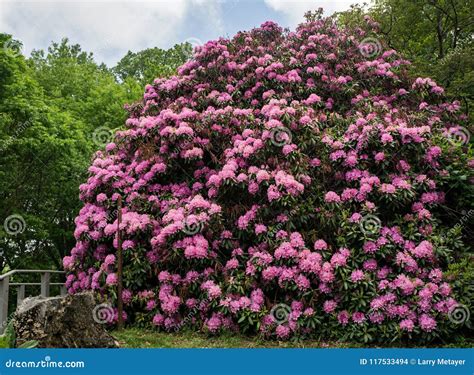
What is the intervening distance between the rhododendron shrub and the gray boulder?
2076 millimetres

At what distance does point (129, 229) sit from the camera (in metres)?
8.01

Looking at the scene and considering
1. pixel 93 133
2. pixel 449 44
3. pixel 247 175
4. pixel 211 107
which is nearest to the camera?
pixel 247 175

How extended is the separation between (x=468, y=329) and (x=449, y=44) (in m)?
10.5

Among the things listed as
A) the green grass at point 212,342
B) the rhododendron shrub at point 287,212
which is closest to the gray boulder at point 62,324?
the green grass at point 212,342

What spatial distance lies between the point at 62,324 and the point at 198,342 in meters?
2.18

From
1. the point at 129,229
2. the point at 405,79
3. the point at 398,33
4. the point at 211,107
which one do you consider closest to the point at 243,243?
the point at 129,229

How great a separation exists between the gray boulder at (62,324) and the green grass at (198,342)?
1071 millimetres

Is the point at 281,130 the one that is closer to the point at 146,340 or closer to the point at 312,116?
the point at 312,116

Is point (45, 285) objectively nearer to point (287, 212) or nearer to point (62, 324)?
point (62, 324)

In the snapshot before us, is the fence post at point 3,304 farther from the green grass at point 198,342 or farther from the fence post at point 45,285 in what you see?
the fence post at point 45,285

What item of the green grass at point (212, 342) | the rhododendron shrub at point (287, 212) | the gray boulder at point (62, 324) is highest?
the rhododendron shrub at point (287, 212)

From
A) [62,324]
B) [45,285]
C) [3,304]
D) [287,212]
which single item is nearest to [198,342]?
[62,324]

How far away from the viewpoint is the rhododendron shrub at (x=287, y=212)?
6812 mm

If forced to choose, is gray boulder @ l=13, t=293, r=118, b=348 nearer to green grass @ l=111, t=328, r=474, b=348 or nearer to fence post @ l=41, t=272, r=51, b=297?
green grass @ l=111, t=328, r=474, b=348
